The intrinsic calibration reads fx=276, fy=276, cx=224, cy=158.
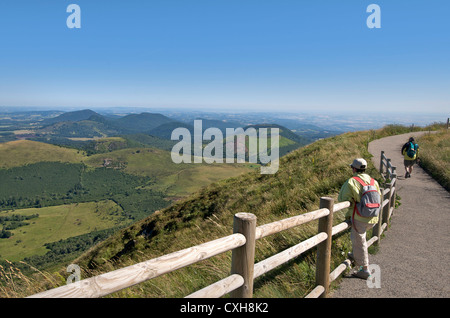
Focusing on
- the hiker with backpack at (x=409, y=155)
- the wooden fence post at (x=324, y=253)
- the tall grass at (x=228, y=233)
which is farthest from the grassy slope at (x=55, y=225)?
the wooden fence post at (x=324, y=253)

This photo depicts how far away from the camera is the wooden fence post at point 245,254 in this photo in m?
2.79

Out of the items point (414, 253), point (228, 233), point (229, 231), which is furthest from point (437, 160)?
point (228, 233)

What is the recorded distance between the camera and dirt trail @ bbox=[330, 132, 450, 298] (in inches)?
177

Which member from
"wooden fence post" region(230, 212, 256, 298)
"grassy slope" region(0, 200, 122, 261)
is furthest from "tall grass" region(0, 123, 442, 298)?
"grassy slope" region(0, 200, 122, 261)

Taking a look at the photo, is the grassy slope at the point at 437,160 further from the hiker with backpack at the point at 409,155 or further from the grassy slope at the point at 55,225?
the grassy slope at the point at 55,225

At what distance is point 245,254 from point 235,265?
0.60 ft

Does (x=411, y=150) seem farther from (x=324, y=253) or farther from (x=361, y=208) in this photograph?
(x=324, y=253)

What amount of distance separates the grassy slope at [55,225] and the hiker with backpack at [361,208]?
5113 inches

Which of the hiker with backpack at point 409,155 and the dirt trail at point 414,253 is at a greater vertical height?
the hiker with backpack at point 409,155

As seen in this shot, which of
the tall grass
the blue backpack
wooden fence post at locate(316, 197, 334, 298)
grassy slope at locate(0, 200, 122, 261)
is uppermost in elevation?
the blue backpack

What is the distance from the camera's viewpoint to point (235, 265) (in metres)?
2.89

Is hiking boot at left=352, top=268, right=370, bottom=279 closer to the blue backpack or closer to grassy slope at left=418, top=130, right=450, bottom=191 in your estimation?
grassy slope at left=418, top=130, right=450, bottom=191
